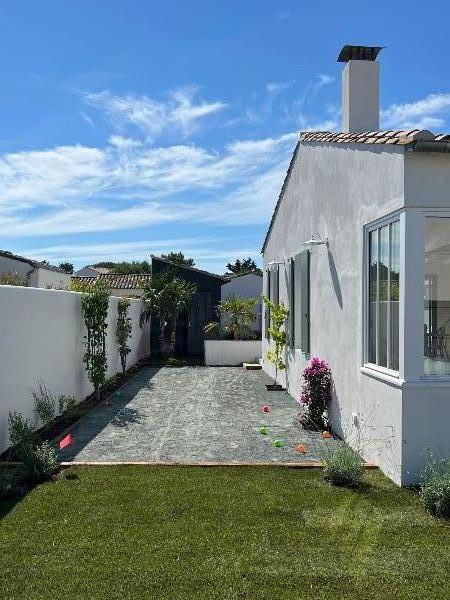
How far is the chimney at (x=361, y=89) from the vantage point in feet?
39.1

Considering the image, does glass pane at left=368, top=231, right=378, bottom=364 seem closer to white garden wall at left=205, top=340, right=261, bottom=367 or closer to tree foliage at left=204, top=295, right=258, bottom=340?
white garden wall at left=205, top=340, right=261, bottom=367

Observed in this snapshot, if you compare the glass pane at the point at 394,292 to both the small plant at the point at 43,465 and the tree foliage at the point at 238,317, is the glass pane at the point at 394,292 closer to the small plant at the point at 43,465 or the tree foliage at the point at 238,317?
the small plant at the point at 43,465

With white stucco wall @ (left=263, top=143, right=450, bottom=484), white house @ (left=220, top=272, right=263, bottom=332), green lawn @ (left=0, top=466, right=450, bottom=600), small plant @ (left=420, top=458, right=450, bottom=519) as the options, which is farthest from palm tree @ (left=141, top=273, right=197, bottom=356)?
small plant @ (left=420, top=458, right=450, bottom=519)

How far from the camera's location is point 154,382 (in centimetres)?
1777

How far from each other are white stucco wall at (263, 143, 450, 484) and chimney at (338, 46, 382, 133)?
0.97 m

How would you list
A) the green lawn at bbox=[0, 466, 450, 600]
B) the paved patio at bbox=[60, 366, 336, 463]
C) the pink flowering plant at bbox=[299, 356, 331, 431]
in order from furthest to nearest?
the pink flowering plant at bbox=[299, 356, 331, 431]
the paved patio at bbox=[60, 366, 336, 463]
the green lawn at bbox=[0, 466, 450, 600]

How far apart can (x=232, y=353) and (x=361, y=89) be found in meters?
13.6

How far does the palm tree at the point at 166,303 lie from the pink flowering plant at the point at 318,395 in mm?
14718

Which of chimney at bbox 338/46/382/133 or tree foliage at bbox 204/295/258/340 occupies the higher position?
chimney at bbox 338/46/382/133

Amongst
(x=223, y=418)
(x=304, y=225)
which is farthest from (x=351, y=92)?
(x=223, y=418)

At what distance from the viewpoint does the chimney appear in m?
11.9

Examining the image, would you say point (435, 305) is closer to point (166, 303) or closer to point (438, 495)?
point (438, 495)

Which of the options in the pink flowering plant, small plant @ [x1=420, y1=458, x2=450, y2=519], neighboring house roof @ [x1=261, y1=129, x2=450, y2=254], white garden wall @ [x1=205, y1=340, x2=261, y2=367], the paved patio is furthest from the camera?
white garden wall @ [x1=205, y1=340, x2=261, y2=367]

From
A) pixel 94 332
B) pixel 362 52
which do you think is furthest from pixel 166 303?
pixel 362 52
